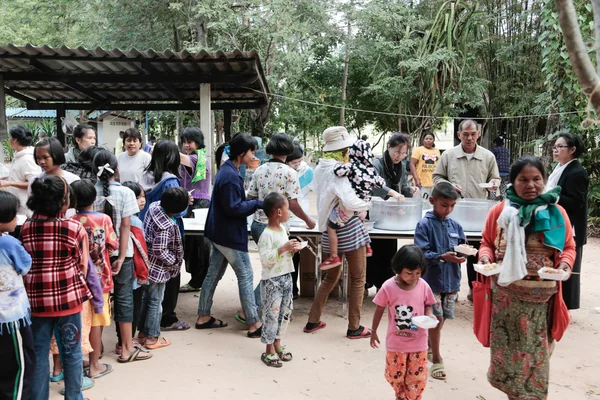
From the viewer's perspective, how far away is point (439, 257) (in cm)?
346

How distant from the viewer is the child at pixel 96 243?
3.26m

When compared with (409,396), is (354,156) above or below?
above

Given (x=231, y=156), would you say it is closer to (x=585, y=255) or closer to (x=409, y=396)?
(x=409, y=396)

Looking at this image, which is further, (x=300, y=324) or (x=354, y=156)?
(x=300, y=324)

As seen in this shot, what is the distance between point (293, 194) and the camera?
161 inches

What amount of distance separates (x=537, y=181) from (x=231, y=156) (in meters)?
2.26

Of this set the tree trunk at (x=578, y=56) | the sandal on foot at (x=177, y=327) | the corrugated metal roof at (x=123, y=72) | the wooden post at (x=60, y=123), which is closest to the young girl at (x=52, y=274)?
the sandal on foot at (x=177, y=327)

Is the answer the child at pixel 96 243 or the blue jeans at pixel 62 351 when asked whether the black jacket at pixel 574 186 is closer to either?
the child at pixel 96 243

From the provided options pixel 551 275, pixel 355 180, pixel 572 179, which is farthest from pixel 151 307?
pixel 572 179

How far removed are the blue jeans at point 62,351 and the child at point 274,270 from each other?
129cm

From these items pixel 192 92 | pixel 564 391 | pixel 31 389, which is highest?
pixel 192 92

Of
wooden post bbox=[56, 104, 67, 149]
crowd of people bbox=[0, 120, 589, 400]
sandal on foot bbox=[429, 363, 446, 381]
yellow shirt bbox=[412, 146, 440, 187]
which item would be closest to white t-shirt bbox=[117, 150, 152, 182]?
crowd of people bbox=[0, 120, 589, 400]

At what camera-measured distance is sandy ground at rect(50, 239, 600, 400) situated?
330cm

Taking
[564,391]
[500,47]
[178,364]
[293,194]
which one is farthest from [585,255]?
[500,47]
